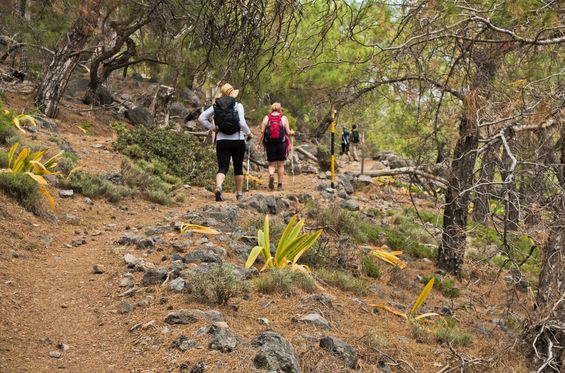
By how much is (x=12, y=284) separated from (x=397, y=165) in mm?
21629

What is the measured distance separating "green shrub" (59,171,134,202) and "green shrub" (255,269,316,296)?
4.62m

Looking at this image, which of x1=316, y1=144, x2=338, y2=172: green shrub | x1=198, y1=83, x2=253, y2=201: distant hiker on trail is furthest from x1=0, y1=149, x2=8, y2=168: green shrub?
x1=316, y1=144, x2=338, y2=172: green shrub

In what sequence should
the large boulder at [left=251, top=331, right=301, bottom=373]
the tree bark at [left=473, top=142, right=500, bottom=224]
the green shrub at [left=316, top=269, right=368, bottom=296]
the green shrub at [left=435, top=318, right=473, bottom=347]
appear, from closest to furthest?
the large boulder at [left=251, top=331, right=301, bottom=373], the tree bark at [left=473, top=142, right=500, bottom=224], the green shrub at [left=435, top=318, right=473, bottom=347], the green shrub at [left=316, top=269, right=368, bottom=296]

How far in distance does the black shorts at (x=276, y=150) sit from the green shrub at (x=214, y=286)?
6784 mm

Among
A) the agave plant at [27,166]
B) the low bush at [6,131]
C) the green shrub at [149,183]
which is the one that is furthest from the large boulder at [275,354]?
the low bush at [6,131]

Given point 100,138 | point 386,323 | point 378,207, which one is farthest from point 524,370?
point 100,138

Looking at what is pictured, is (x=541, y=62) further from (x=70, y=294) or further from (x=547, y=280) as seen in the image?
(x=70, y=294)

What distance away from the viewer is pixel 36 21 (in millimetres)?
16922

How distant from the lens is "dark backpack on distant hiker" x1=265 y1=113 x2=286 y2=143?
39.4ft

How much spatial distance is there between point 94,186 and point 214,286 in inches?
207

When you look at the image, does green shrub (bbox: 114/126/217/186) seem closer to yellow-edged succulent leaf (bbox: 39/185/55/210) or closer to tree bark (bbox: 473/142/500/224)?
yellow-edged succulent leaf (bbox: 39/185/55/210)

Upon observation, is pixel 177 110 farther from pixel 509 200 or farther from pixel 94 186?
pixel 509 200

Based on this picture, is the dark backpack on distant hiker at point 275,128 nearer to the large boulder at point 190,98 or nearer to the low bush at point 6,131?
the low bush at point 6,131

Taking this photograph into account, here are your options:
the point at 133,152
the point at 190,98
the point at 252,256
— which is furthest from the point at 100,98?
the point at 252,256
